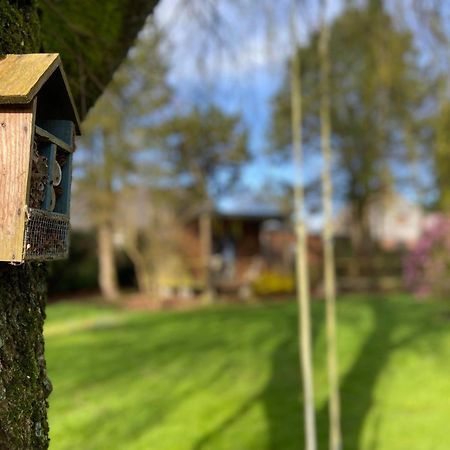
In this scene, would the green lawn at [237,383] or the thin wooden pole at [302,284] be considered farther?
the green lawn at [237,383]

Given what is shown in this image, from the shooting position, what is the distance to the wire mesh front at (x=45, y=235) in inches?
54.8

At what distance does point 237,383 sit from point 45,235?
5.96 metres

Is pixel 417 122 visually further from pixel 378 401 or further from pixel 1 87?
pixel 1 87

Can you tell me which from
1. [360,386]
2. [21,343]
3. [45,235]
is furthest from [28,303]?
[360,386]

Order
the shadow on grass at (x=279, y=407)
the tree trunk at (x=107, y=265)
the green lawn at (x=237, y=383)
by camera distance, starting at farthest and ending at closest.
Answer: the tree trunk at (x=107, y=265) < the green lawn at (x=237, y=383) < the shadow on grass at (x=279, y=407)

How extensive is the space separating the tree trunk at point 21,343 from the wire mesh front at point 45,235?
121 mm

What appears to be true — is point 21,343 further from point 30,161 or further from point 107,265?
point 107,265

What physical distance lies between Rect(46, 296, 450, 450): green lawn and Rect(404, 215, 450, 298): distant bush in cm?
75

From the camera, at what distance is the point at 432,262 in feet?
36.1

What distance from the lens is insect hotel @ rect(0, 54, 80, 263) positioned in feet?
4.50

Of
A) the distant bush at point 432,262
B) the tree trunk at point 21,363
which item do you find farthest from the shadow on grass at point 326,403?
the tree trunk at point 21,363

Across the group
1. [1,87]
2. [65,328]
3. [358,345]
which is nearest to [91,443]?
[1,87]

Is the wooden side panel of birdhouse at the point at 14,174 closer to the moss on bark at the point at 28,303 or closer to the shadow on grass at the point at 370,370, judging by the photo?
the moss on bark at the point at 28,303

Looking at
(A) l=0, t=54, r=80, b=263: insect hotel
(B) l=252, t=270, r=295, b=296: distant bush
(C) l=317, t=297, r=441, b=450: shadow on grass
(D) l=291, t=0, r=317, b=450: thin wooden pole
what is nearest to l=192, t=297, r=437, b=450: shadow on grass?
(C) l=317, t=297, r=441, b=450: shadow on grass
